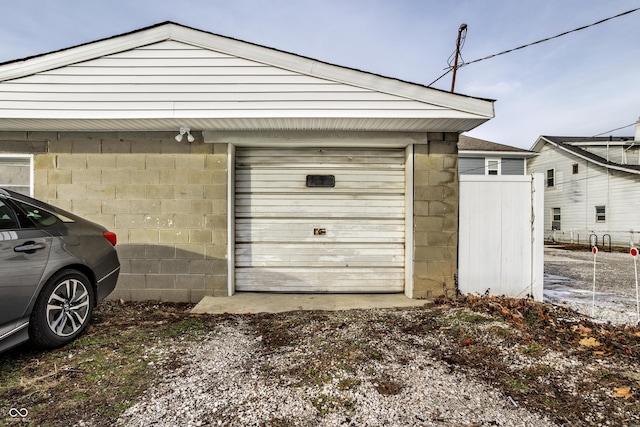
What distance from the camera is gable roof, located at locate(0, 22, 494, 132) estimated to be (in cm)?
418

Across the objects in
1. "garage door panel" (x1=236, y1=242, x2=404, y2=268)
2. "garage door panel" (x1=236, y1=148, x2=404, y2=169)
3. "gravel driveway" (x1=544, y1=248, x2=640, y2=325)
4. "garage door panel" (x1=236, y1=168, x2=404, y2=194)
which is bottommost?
"gravel driveway" (x1=544, y1=248, x2=640, y2=325)

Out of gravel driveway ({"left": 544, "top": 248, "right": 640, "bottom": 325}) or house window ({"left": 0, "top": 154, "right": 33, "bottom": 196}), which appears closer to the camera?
gravel driveway ({"left": 544, "top": 248, "right": 640, "bottom": 325})

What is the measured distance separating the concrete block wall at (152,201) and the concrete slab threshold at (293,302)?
0.36 metres

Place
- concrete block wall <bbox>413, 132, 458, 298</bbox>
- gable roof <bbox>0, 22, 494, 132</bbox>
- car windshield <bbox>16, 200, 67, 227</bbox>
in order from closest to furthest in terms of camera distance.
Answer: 1. car windshield <bbox>16, 200, 67, 227</bbox>
2. gable roof <bbox>0, 22, 494, 132</bbox>
3. concrete block wall <bbox>413, 132, 458, 298</bbox>

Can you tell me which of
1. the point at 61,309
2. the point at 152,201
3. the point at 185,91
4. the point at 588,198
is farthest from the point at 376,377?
the point at 588,198

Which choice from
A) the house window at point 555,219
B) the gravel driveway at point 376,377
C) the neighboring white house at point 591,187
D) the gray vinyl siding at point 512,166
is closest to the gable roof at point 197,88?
the gravel driveway at point 376,377

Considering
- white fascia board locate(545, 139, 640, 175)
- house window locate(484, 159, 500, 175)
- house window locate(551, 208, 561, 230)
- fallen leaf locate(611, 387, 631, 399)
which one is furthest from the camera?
house window locate(551, 208, 561, 230)

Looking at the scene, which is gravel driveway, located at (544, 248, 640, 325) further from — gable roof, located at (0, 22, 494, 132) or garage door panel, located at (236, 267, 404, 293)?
gable roof, located at (0, 22, 494, 132)

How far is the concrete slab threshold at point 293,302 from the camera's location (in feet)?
14.0

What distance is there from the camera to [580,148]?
17375mm

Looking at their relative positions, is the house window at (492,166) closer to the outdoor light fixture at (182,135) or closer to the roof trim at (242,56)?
the roof trim at (242,56)

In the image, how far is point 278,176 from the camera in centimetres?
507

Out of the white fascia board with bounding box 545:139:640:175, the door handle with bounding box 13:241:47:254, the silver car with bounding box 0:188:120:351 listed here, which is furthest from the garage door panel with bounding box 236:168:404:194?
the white fascia board with bounding box 545:139:640:175

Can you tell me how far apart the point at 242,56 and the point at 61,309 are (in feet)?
12.0
